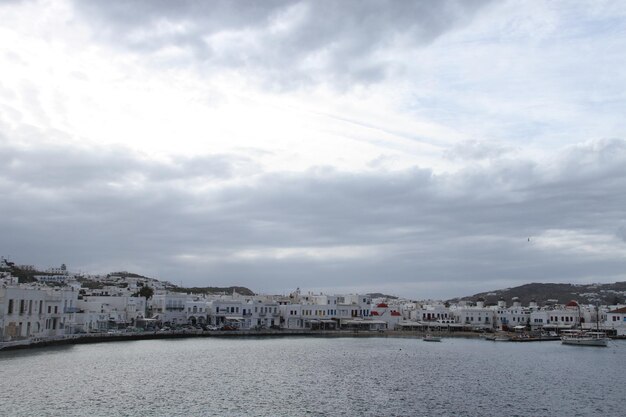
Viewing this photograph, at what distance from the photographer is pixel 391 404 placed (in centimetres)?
3675

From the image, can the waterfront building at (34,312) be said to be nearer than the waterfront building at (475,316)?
Yes

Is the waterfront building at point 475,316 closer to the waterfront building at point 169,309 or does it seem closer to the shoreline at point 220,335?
the shoreline at point 220,335

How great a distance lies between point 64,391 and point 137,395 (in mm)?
4447

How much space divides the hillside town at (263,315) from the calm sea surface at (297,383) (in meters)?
11.6

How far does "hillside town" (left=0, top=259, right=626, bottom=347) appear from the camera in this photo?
7788cm

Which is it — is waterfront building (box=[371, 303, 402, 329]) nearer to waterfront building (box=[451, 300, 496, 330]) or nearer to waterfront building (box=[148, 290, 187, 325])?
waterfront building (box=[451, 300, 496, 330])

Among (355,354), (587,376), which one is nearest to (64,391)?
(355,354)

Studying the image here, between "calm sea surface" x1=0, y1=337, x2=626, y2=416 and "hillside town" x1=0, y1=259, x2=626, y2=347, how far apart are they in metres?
11.6

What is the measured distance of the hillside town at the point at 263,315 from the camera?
255 feet

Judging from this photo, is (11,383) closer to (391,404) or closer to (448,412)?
(391,404)

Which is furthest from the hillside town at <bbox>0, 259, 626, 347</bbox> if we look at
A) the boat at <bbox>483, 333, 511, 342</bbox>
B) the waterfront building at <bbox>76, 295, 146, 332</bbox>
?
the boat at <bbox>483, 333, 511, 342</bbox>

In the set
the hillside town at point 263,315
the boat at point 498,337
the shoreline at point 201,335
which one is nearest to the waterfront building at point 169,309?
the hillside town at point 263,315

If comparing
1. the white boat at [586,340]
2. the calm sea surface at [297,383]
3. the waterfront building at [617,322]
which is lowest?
the calm sea surface at [297,383]

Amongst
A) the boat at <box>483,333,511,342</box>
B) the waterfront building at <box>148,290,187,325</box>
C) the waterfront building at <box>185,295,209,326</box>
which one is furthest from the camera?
the waterfront building at <box>185,295,209,326</box>
